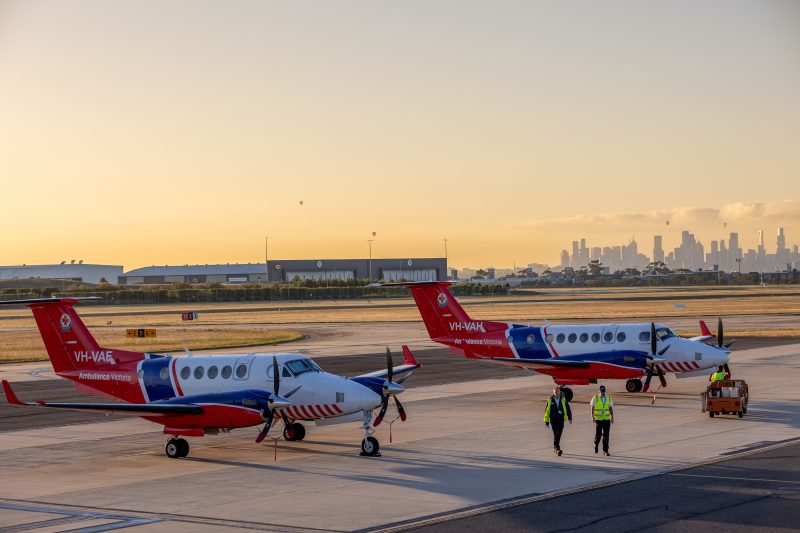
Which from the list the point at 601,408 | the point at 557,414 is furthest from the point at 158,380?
the point at 601,408

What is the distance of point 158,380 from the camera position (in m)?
30.8

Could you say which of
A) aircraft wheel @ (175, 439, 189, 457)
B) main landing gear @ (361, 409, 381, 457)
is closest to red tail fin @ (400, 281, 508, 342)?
main landing gear @ (361, 409, 381, 457)

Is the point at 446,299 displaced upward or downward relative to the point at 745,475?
upward

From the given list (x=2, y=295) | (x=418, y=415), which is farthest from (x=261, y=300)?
(x=418, y=415)

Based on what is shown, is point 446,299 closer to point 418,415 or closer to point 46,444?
point 418,415

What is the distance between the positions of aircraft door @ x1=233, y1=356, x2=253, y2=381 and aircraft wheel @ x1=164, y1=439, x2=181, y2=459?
2451mm

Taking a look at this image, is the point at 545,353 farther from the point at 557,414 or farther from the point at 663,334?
the point at 557,414

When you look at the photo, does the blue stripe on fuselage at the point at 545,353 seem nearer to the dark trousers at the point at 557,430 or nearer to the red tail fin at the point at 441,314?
the red tail fin at the point at 441,314

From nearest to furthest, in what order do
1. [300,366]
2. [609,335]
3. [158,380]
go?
1. [300,366]
2. [158,380]
3. [609,335]

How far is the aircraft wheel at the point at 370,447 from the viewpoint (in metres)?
28.5

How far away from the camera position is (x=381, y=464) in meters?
27.2

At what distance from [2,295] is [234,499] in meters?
171

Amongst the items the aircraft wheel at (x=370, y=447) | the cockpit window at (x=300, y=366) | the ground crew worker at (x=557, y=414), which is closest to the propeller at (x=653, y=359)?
the ground crew worker at (x=557, y=414)

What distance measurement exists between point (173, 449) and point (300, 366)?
4175mm
